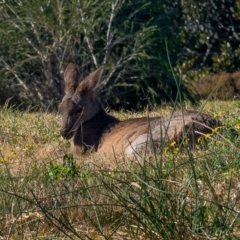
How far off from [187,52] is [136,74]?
9.10 metres

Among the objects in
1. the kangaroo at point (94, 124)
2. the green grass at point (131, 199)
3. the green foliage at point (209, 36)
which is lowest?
the green foliage at point (209, 36)

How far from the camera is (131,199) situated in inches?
157

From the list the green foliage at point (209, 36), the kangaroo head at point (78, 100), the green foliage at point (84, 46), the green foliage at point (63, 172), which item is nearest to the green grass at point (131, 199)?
the green foliage at point (63, 172)

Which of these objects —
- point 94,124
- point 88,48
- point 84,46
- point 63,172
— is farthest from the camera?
point 84,46

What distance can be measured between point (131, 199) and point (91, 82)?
251 inches

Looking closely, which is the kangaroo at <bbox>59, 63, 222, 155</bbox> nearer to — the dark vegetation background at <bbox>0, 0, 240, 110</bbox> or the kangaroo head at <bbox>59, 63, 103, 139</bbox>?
the kangaroo head at <bbox>59, 63, 103, 139</bbox>

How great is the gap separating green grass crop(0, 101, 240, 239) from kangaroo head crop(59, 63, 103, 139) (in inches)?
103

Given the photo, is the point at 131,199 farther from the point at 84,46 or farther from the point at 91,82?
the point at 84,46

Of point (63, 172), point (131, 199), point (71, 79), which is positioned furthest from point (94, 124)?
point (131, 199)

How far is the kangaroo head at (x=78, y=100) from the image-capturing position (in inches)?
391

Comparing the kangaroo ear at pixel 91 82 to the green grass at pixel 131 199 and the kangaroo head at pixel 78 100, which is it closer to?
the kangaroo head at pixel 78 100

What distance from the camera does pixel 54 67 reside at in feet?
64.6

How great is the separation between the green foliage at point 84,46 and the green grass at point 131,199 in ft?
37.2

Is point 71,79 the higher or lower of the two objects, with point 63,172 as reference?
lower
